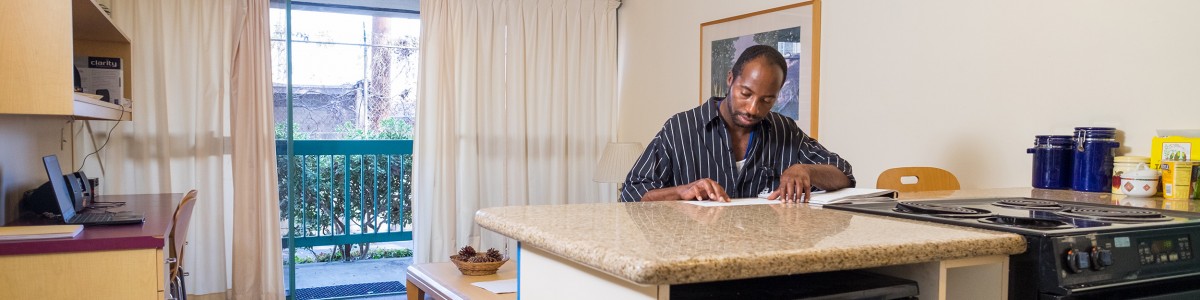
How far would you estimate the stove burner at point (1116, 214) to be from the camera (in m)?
1.44

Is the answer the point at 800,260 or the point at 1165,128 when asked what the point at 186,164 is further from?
the point at 1165,128

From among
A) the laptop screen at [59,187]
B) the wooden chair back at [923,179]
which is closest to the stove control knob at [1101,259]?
the wooden chair back at [923,179]

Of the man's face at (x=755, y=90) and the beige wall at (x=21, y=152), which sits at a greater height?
the man's face at (x=755, y=90)

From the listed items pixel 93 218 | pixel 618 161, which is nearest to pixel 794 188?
pixel 93 218

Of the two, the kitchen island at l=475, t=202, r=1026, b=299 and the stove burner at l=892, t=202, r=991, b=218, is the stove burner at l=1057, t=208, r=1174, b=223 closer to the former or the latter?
the stove burner at l=892, t=202, r=991, b=218

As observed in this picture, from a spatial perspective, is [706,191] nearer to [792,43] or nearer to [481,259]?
[481,259]

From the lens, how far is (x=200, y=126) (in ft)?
12.6

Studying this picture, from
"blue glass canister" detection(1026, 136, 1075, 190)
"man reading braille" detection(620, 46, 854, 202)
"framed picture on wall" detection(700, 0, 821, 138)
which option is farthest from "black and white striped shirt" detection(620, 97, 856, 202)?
"framed picture on wall" detection(700, 0, 821, 138)

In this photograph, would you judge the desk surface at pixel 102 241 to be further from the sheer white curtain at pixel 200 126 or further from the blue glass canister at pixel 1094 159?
the blue glass canister at pixel 1094 159

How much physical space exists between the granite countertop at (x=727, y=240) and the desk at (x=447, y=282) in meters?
1.25

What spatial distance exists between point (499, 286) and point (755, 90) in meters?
1.21

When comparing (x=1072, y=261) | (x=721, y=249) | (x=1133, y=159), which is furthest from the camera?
(x=1133, y=159)

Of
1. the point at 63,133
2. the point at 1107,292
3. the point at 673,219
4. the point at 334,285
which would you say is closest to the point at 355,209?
the point at 334,285

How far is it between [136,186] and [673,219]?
330 cm
